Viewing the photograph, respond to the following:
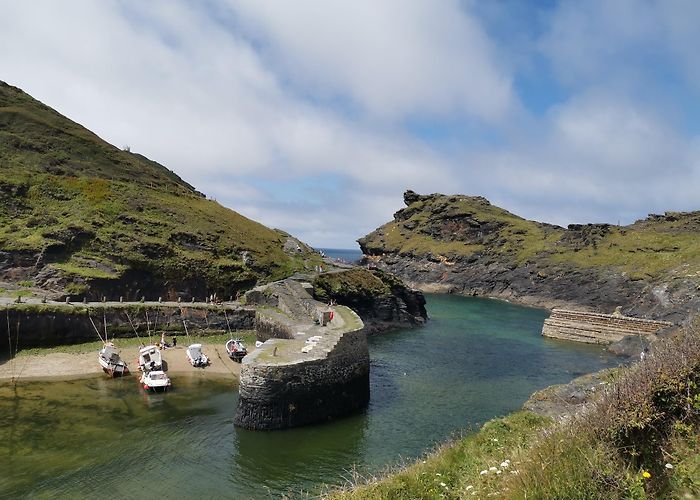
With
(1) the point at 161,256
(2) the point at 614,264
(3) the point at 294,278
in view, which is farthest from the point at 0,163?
(2) the point at 614,264

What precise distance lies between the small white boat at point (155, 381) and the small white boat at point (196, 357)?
5215 millimetres

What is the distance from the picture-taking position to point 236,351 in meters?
40.3

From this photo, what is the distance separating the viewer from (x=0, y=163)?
59.3m

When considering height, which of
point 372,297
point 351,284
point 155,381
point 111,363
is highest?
point 351,284

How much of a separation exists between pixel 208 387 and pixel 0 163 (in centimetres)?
4719

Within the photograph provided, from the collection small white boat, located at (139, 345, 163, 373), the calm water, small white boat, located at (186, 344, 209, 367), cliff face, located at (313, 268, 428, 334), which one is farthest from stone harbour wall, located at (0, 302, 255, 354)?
cliff face, located at (313, 268, 428, 334)

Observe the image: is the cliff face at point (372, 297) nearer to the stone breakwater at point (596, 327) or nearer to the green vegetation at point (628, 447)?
the stone breakwater at point (596, 327)

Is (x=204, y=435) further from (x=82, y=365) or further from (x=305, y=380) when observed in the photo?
(x=82, y=365)

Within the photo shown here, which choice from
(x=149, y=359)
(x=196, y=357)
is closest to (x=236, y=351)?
(x=196, y=357)

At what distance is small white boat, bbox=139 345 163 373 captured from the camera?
34531mm

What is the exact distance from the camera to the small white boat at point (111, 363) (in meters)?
34.4

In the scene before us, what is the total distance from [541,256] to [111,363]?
101 m

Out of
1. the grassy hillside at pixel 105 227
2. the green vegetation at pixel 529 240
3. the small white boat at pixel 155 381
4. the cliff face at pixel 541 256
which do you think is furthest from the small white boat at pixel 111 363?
the green vegetation at pixel 529 240

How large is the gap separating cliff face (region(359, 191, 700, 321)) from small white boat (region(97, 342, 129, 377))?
67.1 m
